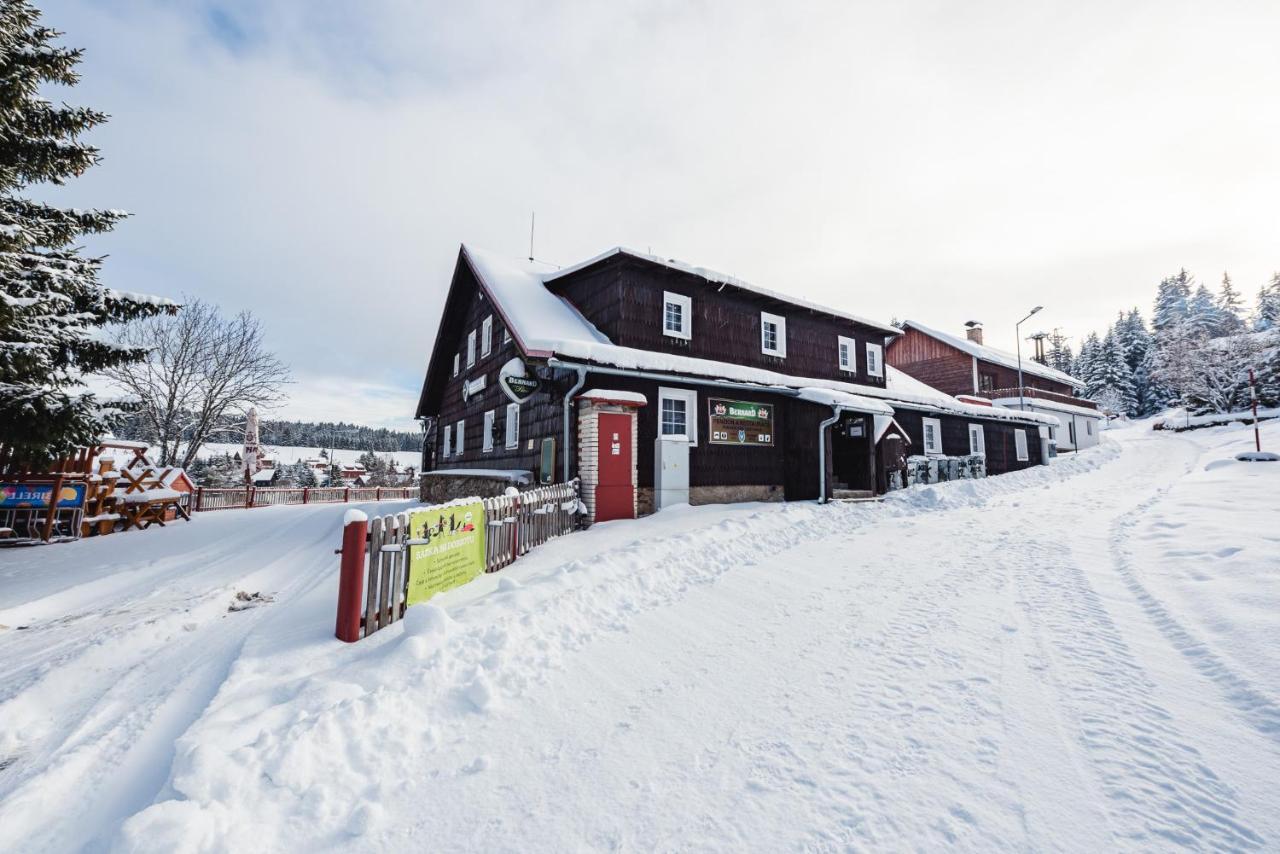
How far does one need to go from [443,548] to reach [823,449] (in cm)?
1068

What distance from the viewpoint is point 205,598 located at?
6750 mm

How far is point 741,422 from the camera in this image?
45.4ft

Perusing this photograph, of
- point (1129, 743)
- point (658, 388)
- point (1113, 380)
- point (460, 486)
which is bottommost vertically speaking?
point (1129, 743)

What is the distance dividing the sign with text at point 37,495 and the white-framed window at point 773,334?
62.4 ft

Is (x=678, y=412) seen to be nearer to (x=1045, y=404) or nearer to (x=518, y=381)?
(x=518, y=381)

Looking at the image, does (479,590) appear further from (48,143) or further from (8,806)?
(48,143)

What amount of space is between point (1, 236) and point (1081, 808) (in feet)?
40.0

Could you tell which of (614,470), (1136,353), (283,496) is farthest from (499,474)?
(1136,353)

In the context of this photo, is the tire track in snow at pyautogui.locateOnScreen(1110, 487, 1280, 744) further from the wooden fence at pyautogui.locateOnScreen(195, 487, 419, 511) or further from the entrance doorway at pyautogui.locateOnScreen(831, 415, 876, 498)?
the wooden fence at pyautogui.locateOnScreen(195, 487, 419, 511)

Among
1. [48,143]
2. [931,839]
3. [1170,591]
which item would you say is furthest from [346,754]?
[48,143]

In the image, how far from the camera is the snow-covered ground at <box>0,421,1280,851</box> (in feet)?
8.04

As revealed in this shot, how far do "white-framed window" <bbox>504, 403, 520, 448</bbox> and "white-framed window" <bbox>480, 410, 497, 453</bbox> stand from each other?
1.27 meters

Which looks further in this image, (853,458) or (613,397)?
(853,458)

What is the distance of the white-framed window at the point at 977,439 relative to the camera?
863 inches
